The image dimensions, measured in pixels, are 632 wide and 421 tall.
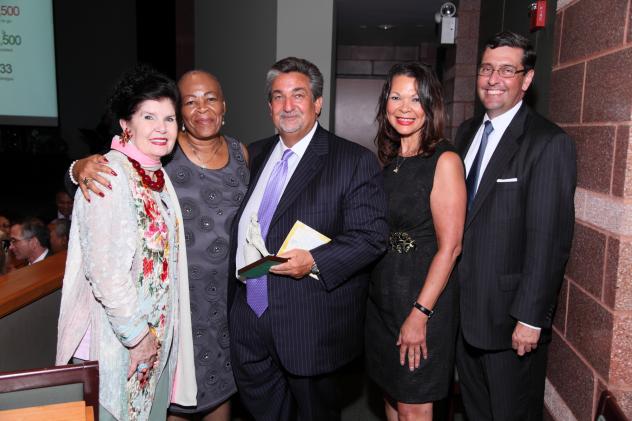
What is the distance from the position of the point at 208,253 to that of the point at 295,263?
0.40 m

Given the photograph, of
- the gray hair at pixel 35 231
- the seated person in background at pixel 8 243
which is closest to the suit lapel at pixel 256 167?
the seated person in background at pixel 8 243

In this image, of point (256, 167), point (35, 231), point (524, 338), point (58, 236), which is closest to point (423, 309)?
point (524, 338)

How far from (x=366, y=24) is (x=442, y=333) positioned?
217 inches

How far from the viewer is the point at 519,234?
5.77 ft

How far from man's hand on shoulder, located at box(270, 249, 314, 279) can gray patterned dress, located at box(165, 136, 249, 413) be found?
330 mm

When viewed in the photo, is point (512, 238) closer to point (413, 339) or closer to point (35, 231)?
point (413, 339)

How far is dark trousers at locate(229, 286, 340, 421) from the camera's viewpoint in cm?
189

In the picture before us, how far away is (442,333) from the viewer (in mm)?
1839

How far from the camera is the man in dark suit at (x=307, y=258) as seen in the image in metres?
1.75

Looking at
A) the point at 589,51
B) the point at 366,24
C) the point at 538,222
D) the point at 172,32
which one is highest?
the point at 366,24

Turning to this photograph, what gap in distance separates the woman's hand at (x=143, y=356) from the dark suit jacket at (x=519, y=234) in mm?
1033

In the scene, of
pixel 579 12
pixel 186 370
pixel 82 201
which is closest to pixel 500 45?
pixel 579 12

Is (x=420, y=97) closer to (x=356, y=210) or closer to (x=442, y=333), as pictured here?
(x=356, y=210)

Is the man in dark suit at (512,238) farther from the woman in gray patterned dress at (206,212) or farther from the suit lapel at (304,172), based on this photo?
the woman in gray patterned dress at (206,212)
